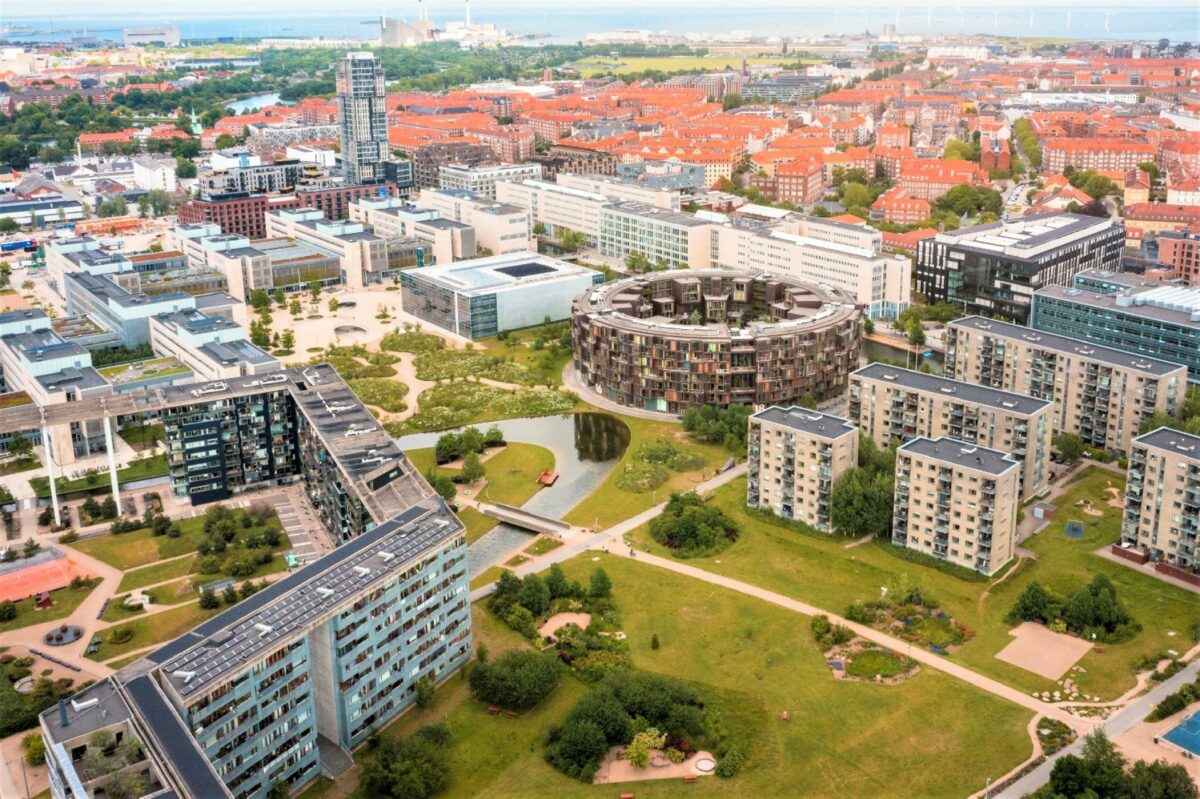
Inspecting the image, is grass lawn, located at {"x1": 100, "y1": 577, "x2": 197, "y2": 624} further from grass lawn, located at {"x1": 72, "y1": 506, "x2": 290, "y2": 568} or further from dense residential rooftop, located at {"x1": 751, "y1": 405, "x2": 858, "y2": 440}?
dense residential rooftop, located at {"x1": 751, "y1": 405, "x2": 858, "y2": 440}

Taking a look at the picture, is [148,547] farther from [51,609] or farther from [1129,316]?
[1129,316]

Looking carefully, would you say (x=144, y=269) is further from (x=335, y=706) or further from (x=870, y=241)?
(x=335, y=706)

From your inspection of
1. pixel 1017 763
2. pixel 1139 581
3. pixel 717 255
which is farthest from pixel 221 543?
pixel 717 255

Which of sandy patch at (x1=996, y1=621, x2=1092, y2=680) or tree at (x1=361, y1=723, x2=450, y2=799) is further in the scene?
sandy patch at (x1=996, y1=621, x2=1092, y2=680)

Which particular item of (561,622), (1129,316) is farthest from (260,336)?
(1129,316)

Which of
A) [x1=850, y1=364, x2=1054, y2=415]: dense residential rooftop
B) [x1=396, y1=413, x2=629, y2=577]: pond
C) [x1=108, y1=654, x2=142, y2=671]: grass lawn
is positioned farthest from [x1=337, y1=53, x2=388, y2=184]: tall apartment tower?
[x1=108, y1=654, x2=142, y2=671]: grass lawn
